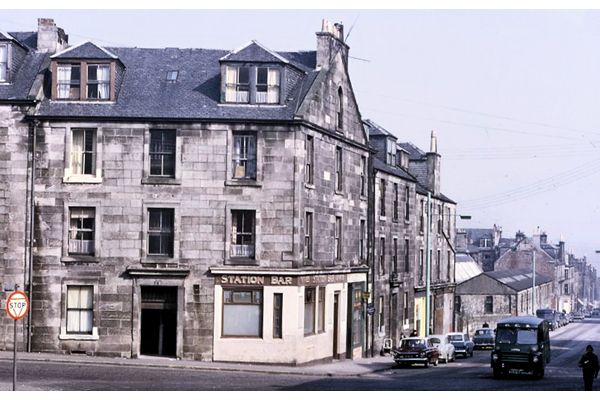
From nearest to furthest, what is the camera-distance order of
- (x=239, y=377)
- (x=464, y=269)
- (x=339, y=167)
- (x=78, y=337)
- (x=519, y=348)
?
(x=239, y=377) < (x=519, y=348) < (x=78, y=337) < (x=339, y=167) < (x=464, y=269)

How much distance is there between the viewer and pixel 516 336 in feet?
132

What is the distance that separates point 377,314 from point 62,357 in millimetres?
21534

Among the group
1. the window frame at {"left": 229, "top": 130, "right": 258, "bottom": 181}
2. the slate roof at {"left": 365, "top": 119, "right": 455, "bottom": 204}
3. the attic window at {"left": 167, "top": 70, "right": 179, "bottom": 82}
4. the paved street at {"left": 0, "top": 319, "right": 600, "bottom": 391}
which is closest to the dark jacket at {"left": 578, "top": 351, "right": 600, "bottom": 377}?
the paved street at {"left": 0, "top": 319, "right": 600, "bottom": 391}

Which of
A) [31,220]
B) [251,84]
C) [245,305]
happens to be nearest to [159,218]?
[245,305]

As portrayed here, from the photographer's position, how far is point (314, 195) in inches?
1684

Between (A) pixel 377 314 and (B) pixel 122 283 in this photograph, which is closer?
(B) pixel 122 283

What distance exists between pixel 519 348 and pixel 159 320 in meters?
14.8

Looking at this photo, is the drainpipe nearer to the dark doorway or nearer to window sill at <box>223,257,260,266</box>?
the dark doorway

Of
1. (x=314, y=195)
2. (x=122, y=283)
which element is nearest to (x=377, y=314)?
(x=314, y=195)

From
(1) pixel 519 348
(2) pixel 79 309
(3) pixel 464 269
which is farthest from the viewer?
(3) pixel 464 269

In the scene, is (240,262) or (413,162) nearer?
(240,262)

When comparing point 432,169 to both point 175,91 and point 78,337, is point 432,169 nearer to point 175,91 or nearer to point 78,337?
point 175,91

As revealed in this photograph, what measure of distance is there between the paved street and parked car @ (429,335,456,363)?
18.3 ft
